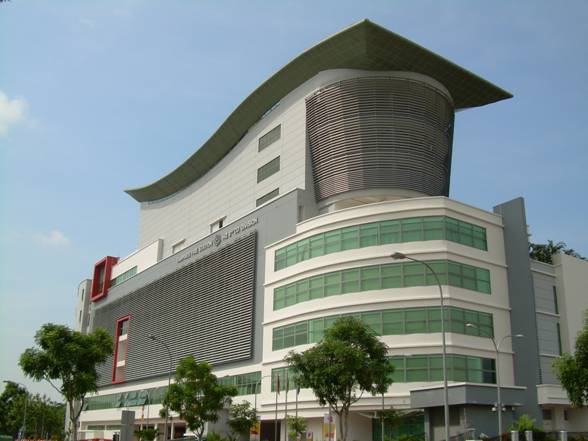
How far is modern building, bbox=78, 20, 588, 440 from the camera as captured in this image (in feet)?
164

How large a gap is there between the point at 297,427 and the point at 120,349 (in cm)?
4927

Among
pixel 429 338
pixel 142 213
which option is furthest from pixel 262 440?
pixel 142 213

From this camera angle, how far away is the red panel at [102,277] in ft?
346

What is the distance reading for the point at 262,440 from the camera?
2304 inches

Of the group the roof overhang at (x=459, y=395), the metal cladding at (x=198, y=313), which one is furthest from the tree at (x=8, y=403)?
the roof overhang at (x=459, y=395)

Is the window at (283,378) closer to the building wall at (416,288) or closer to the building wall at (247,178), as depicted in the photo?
the building wall at (416,288)

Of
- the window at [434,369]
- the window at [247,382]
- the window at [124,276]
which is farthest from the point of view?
the window at [124,276]

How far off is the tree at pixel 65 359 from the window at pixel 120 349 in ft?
130

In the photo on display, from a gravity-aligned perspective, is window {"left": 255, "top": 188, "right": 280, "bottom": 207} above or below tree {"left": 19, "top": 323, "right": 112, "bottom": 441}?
above

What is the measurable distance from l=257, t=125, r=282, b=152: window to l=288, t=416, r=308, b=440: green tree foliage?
94.3ft

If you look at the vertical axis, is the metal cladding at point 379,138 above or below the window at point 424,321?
above

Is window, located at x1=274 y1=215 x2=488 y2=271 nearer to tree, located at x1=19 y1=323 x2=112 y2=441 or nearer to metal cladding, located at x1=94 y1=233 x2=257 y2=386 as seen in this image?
metal cladding, located at x1=94 y1=233 x2=257 y2=386

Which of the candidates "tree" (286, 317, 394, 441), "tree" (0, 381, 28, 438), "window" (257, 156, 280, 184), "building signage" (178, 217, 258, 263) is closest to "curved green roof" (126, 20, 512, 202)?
"window" (257, 156, 280, 184)

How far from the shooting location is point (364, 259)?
52844 millimetres
